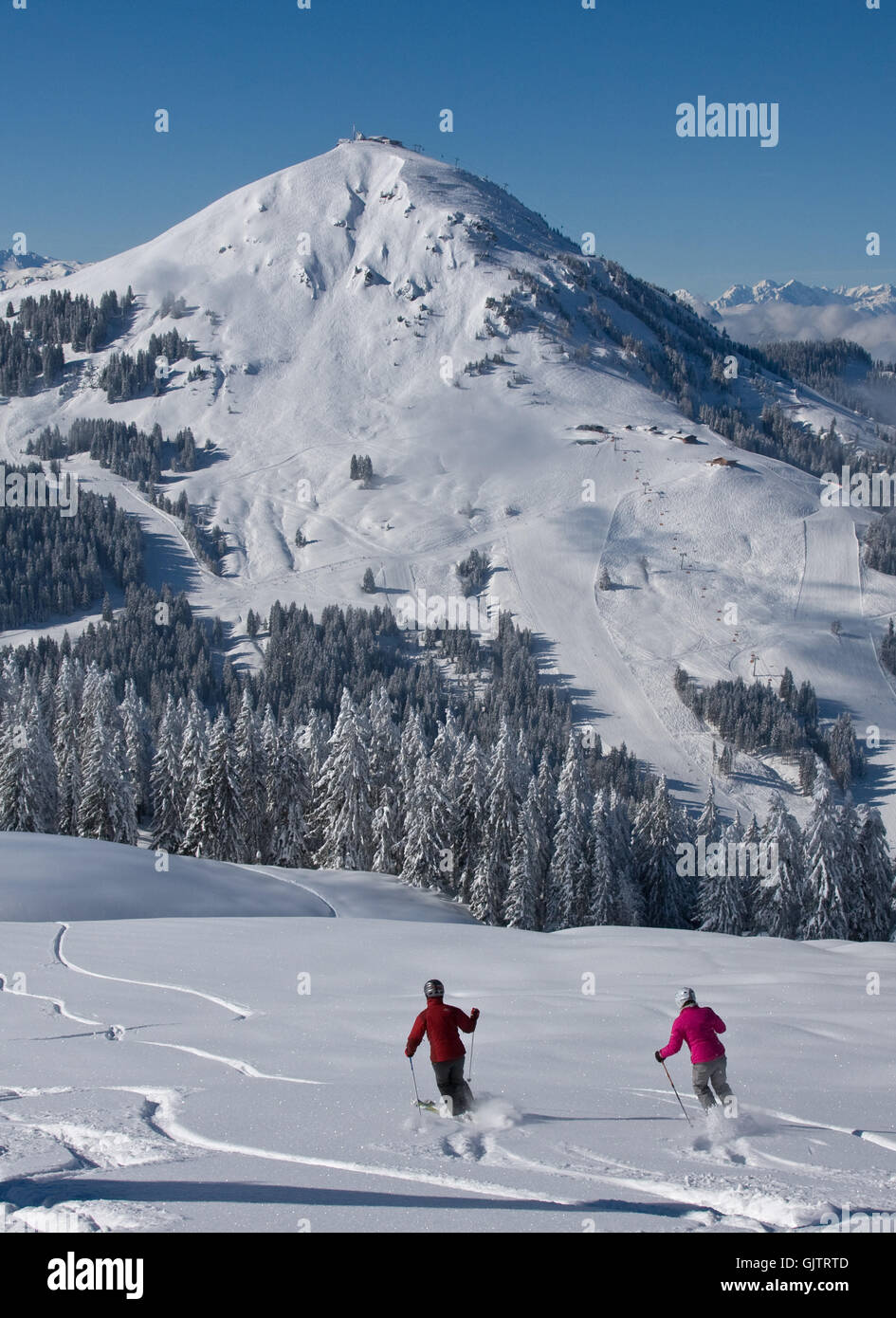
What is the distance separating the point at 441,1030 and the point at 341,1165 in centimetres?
265

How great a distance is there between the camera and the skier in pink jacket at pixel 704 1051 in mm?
10219

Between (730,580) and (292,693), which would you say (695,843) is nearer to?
(292,693)

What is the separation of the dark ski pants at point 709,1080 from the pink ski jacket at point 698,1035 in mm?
53

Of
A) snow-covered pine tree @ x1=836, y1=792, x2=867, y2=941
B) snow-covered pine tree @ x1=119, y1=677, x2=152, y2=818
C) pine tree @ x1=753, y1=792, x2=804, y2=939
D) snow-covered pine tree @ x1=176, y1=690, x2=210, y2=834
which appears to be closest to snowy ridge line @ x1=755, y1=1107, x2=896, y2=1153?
snow-covered pine tree @ x1=836, y1=792, x2=867, y2=941

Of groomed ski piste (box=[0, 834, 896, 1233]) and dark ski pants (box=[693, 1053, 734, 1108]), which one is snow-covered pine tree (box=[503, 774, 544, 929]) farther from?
dark ski pants (box=[693, 1053, 734, 1108])

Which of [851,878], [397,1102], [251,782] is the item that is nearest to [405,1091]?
[397,1102]

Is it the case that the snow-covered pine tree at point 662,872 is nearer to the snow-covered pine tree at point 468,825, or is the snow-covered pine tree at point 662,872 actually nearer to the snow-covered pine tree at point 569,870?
the snow-covered pine tree at point 569,870

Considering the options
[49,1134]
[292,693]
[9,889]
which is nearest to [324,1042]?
[49,1134]

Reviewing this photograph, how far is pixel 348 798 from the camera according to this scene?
52.7m

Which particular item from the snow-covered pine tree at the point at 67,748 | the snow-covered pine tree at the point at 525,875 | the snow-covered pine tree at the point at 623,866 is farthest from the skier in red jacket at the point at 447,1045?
the snow-covered pine tree at the point at 67,748

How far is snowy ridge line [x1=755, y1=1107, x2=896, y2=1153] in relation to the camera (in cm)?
928

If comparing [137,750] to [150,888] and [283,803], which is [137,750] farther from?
[150,888]

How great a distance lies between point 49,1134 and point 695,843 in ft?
164

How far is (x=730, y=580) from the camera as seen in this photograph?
15712 centimetres
